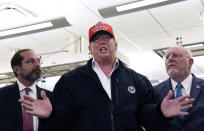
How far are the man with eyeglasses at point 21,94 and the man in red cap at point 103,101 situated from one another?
301 millimetres

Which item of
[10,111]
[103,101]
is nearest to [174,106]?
[103,101]

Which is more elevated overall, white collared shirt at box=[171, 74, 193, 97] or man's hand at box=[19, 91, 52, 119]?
white collared shirt at box=[171, 74, 193, 97]

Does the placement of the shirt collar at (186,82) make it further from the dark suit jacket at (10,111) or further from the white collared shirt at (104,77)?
the dark suit jacket at (10,111)

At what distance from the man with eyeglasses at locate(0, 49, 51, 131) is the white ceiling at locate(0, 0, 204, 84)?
4.40 ft

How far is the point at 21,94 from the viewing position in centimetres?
213

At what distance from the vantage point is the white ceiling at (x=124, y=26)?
174 inches

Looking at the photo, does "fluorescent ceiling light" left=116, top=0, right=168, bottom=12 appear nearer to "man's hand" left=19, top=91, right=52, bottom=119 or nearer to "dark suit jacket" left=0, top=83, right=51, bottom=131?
"dark suit jacket" left=0, top=83, right=51, bottom=131

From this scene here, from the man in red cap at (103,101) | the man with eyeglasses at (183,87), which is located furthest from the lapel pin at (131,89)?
the man with eyeglasses at (183,87)

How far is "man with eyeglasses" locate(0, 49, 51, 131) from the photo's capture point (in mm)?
1941

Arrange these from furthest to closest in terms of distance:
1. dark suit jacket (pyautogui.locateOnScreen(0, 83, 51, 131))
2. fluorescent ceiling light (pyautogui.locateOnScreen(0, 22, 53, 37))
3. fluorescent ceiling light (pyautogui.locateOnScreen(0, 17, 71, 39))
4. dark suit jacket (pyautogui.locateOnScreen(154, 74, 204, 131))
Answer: fluorescent ceiling light (pyautogui.locateOnScreen(0, 22, 53, 37)) < fluorescent ceiling light (pyautogui.locateOnScreen(0, 17, 71, 39)) < dark suit jacket (pyautogui.locateOnScreen(0, 83, 51, 131)) < dark suit jacket (pyautogui.locateOnScreen(154, 74, 204, 131))

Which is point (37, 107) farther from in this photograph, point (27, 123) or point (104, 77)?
point (27, 123)

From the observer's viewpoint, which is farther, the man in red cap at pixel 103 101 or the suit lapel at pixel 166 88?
the suit lapel at pixel 166 88

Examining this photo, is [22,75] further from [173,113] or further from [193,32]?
[193,32]

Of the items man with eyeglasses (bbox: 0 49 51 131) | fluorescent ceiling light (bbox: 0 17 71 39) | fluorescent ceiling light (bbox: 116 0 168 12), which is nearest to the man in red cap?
man with eyeglasses (bbox: 0 49 51 131)
